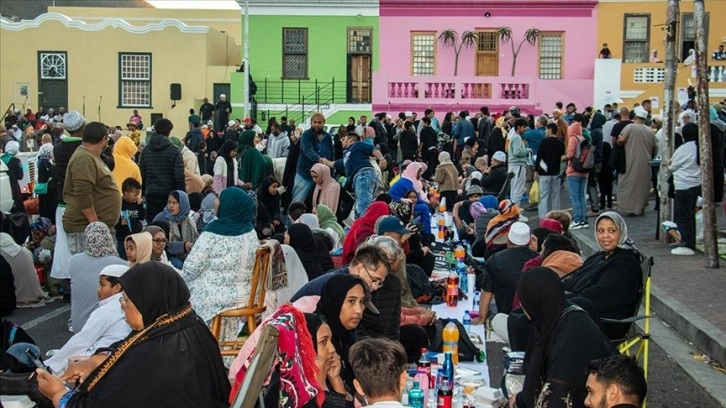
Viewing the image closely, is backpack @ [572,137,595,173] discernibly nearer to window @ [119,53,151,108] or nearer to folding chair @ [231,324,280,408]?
folding chair @ [231,324,280,408]

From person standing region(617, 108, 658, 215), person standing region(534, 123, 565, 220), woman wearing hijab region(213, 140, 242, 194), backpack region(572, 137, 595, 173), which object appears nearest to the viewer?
woman wearing hijab region(213, 140, 242, 194)

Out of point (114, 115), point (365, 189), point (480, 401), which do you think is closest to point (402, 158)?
point (365, 189)

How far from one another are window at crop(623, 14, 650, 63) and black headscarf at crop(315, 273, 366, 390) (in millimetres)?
31119

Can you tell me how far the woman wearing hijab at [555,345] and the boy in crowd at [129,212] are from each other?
662cm

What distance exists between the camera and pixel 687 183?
14.3 meters

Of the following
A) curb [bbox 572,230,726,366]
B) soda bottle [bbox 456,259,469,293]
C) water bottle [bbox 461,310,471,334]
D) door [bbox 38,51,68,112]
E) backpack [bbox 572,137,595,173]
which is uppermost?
door [bbox 38,51,68,112]

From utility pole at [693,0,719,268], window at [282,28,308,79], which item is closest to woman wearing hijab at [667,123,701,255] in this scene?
utility pole at [693,0,719,268]

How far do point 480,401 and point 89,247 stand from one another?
4.34 meters

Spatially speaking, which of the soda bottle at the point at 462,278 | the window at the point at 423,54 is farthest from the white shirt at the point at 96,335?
the window at the point at 423,54

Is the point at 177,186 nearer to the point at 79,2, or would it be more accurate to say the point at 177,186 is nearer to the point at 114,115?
the point at 114,115

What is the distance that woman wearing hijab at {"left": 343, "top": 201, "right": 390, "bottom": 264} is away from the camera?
10.5m

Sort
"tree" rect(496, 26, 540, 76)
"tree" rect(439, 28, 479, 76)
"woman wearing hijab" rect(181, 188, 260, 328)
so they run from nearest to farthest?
"woman wearing hijab" rect(181, 188, 260, 328)
"tree" rect(496, 26, 540, 76)
"tree" rect(439, 28, 479, 76)

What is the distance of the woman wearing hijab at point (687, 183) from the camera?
1426cm

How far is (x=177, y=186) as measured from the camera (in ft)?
42.0
